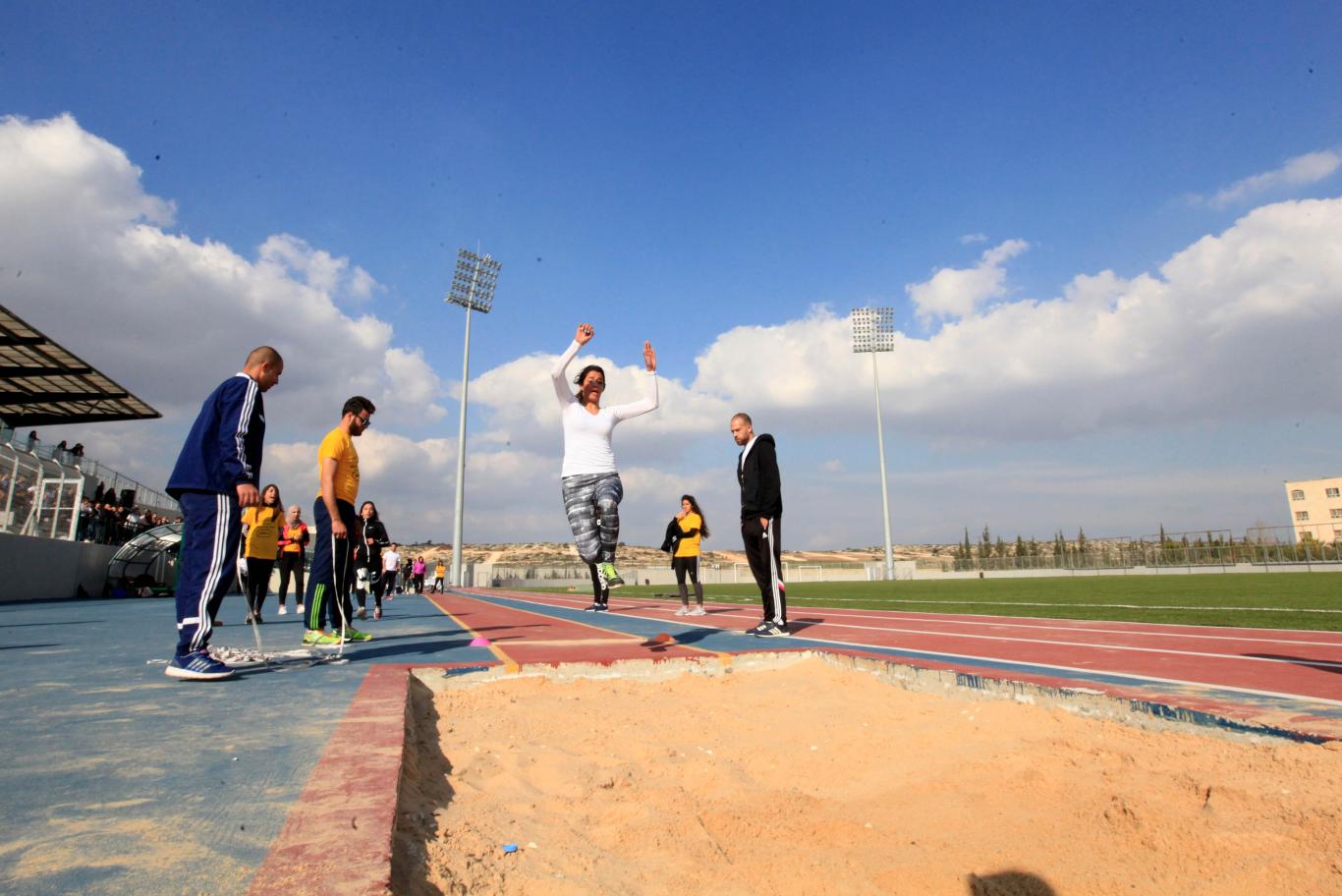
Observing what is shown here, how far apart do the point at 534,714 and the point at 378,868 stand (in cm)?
209

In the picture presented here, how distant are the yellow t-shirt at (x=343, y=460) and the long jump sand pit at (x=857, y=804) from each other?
8.84 ft

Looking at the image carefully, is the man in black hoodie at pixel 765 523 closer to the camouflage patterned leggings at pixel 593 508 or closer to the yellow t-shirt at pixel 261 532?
the camouflage patterned leggings at pixel 593 508

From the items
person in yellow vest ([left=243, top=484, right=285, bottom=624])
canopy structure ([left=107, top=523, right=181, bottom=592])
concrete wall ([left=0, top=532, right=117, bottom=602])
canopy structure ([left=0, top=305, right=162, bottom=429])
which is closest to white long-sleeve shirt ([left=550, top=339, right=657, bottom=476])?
person in yellow vest ([left=243, top=484, right=285, bottom=624])

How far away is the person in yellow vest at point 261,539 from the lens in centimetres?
892

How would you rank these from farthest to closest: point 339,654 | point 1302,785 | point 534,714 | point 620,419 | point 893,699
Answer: point 620,419
point 339,654
point 893,699
point 534,714
point 1302,785

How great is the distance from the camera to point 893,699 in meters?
3.76

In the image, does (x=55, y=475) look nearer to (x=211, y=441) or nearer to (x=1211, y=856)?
(x=211, y=441)

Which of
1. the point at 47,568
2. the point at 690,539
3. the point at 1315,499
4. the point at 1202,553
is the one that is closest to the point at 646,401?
the point at 690,539

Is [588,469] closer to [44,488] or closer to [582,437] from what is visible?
[582,437]

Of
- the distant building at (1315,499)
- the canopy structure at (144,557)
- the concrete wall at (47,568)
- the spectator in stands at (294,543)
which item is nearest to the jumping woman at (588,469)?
the spectator in stands at (294,543)

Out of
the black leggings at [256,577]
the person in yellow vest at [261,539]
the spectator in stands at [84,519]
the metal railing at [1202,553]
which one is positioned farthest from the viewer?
the metal railing at [1202,553]

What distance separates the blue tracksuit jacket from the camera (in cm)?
392

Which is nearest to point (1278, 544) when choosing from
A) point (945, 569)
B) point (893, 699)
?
point (945, 569)

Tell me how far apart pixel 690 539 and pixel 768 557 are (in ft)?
16.0
